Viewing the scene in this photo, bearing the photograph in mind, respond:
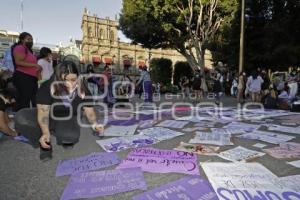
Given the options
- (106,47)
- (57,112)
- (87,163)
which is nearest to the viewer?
(57,112)

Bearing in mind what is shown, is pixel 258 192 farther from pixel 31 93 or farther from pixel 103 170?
pixel 31 93

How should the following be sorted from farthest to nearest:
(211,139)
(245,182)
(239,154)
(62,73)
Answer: (211,139), (239,154), (62,73), (245,182)

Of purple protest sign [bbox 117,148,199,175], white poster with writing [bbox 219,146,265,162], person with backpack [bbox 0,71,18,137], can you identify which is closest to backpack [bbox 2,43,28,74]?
person with backpack [bbox 0,71,18,137]

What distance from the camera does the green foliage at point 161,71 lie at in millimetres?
25016

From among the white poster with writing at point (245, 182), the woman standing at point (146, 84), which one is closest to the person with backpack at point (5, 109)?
the white poster with writing at point (245, 182)

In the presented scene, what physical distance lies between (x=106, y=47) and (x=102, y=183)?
5808 centimetres

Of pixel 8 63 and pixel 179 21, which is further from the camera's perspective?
pixel 179 21

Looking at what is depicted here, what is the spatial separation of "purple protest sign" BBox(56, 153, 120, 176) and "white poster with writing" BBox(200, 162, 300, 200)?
1187 millimetres

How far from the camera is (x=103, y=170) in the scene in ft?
12.7

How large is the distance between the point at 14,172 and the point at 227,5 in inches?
798

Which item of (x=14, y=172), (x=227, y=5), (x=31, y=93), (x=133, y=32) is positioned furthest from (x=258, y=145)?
(x=133, y=32)

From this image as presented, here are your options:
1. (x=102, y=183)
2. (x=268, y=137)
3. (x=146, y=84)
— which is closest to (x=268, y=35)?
(x=146, y=84)

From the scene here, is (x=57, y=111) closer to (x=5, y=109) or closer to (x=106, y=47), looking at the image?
(x=5, y=109)

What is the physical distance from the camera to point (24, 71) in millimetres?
5879
